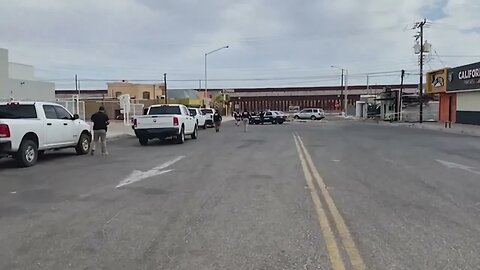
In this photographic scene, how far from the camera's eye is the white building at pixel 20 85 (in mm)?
33531

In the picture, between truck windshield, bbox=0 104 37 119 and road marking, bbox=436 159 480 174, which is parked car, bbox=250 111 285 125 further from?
truck windshield, bbox=0 104 37 119

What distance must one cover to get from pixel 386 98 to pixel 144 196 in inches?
2456

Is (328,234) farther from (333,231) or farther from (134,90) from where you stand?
(134,90)

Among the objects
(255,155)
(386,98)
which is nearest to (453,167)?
(255,155)

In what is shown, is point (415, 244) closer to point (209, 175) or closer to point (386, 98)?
point (209, 175)

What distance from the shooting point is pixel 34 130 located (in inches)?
615

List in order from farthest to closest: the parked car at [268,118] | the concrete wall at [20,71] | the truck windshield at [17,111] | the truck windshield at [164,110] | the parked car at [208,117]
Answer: the parked car at [268,118], the parked car at [208,117], the concrete wall at [20,71], the truck windshield at [164,110], the truck windshield at [17,111]

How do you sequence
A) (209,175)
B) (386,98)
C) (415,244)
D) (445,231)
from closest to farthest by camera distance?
(415,244), (445,231), (209,175), (386,98)

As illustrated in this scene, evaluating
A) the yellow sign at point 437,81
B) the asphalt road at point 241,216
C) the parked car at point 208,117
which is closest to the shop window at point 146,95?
the parked car at point 208,117

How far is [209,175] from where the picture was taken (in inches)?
498

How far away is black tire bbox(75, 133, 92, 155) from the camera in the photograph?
18.6 meters

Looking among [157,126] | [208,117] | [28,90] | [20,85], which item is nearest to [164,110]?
[157,126]

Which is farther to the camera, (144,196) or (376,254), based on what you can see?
(144,196)

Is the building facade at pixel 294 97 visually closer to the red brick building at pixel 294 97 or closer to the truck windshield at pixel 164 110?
the red brick building at pixel 294 97
